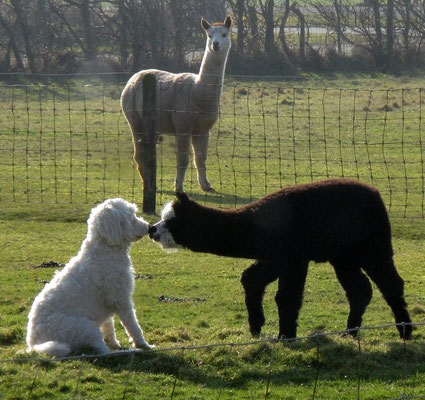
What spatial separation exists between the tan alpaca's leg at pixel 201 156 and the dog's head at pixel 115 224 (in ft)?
31.7

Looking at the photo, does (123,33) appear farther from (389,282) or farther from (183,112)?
(389,282)

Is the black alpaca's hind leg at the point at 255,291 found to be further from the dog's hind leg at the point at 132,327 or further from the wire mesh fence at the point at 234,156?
the wire mesh fence at the point at 234,156

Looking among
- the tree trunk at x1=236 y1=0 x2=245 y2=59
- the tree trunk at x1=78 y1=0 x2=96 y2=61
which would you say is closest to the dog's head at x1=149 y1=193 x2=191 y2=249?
the tree trunk at x1=236 y1=0 x2=245 y2=59

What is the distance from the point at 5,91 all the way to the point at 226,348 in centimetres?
2215

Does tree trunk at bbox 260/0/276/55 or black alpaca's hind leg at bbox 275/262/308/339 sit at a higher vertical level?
tree trunk at bbox 260/0/276/55

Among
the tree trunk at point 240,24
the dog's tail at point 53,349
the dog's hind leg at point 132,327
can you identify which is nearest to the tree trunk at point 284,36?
the tree trunk at point 240,24

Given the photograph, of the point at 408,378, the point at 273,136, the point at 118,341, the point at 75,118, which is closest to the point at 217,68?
the point at 273,136

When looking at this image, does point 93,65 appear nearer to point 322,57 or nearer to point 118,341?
point 322,57

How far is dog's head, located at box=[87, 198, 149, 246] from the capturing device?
858 cm

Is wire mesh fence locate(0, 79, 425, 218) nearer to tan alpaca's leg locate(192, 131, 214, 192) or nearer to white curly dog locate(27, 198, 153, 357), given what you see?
tan alpaca's leg locate(192, 131, 214, 192)

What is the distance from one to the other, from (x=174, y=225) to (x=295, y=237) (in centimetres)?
106

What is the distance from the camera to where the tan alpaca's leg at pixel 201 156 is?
18438mm

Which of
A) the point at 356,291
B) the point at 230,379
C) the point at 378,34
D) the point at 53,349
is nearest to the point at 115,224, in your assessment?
the point at 53,349

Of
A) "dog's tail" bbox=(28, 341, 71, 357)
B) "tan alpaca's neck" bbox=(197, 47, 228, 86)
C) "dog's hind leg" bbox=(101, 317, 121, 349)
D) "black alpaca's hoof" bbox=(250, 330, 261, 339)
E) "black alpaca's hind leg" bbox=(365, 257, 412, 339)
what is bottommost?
"black alpaca's hoof" bbox=(250, 330, 261, 339)
